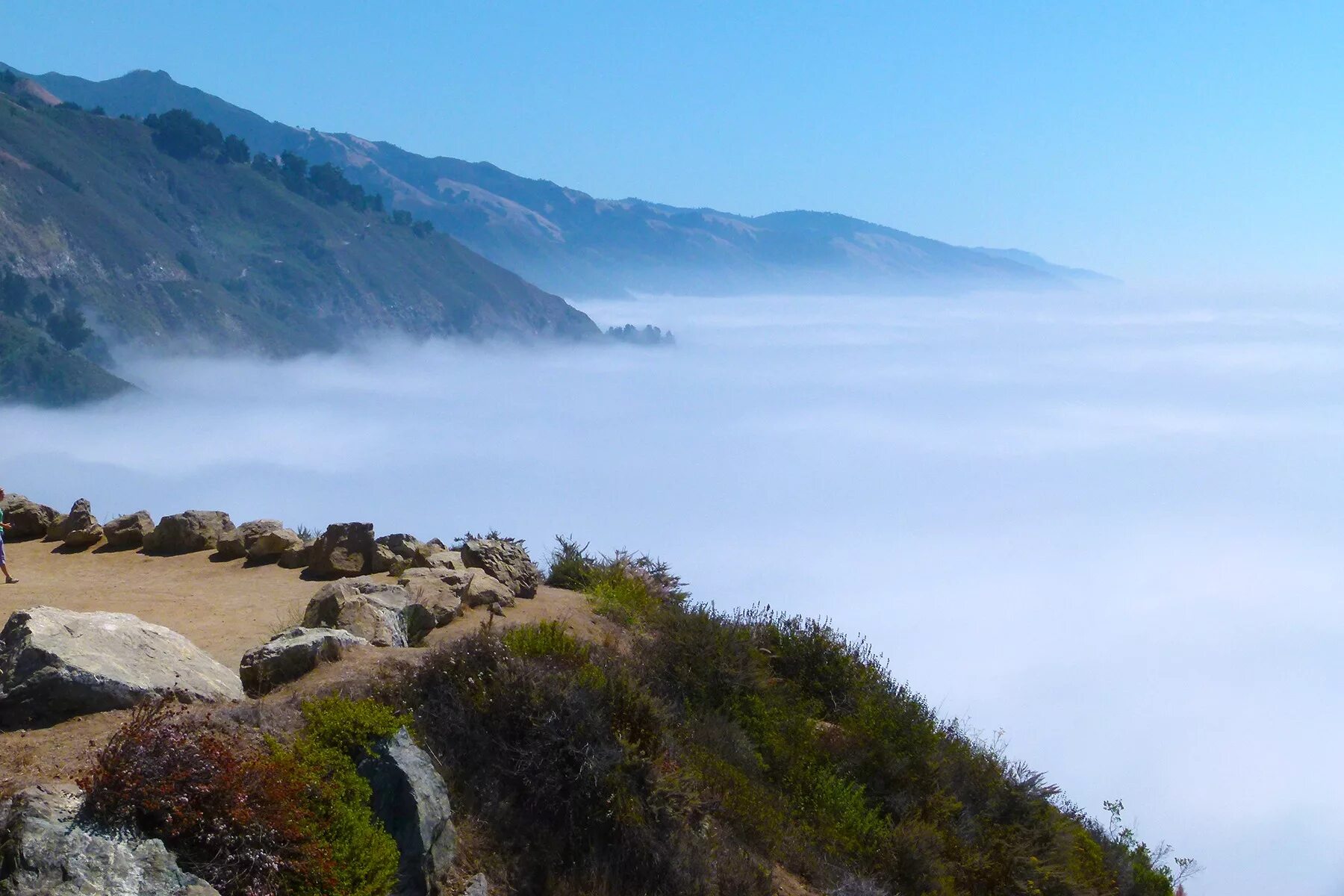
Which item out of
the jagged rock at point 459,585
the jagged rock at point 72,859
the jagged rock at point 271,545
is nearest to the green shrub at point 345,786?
the jagged rock at point 72,859

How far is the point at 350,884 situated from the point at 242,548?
10.6 meters

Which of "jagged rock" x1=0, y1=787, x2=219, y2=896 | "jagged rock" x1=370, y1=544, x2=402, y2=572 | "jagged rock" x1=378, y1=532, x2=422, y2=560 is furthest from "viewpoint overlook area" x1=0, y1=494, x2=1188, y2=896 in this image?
"jagged rock" x1=378, y1=532, x2=422, y2=560

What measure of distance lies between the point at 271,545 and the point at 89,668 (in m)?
8.42

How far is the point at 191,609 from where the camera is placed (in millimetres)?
12398

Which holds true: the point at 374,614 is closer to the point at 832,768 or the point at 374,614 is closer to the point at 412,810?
the point at 412,810

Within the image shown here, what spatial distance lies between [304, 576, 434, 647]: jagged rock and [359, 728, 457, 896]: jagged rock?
2621mm

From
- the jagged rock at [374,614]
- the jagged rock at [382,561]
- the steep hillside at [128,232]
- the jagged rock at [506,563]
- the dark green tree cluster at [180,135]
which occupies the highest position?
the dark green tree cluster at [180,135]

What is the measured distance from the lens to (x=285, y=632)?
8.87 metres

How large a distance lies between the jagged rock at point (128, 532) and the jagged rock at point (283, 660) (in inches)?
363

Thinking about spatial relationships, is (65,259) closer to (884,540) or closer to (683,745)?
(884,540)

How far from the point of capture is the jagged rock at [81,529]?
1638 centimetres

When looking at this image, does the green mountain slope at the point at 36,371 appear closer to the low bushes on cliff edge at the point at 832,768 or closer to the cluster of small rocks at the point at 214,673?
the cluster of small rocks at the point at 214,673

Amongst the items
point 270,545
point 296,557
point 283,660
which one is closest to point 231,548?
point 270,545

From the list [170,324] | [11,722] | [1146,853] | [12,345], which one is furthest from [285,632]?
[170,324]
